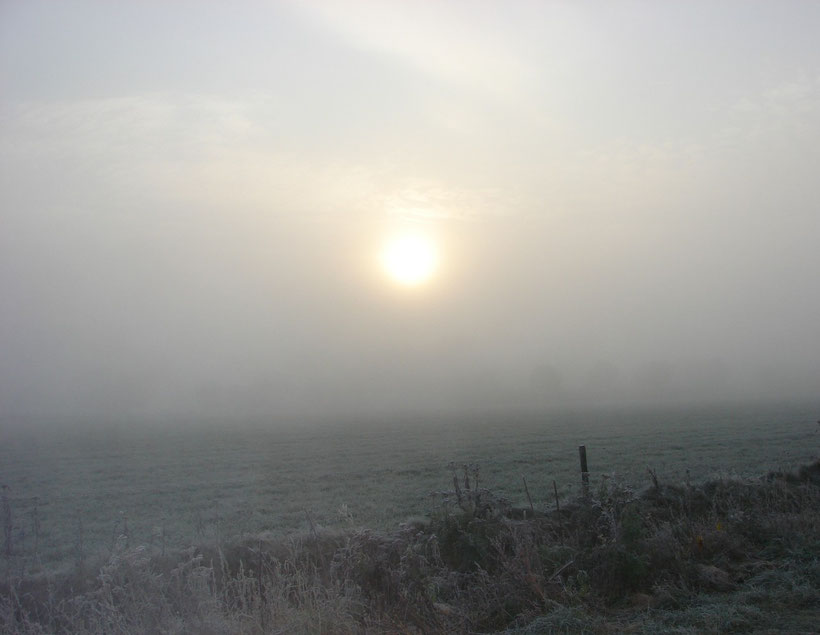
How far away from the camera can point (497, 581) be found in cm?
708

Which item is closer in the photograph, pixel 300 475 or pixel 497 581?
pixel 497 581

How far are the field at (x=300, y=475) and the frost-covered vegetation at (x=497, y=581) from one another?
3.77 ft

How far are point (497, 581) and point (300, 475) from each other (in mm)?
18474

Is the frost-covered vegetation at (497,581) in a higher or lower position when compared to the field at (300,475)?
higher

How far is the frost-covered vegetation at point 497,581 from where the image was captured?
19.9 feet

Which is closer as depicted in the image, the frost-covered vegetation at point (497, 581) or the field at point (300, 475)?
the frost-covered vegetation at point (497, 581)

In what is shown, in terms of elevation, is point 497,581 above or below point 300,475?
above

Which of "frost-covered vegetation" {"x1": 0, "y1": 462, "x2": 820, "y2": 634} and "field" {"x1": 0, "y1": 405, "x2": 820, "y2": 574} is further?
"field" {"x1": 0, "y1": 405, "x2": 820, "y2": 574}

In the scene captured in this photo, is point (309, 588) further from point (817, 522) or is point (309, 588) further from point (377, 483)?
point (377, 483)

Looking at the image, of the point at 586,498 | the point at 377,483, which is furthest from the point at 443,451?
the point at 586,498

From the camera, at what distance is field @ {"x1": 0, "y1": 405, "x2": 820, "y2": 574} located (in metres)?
13.9

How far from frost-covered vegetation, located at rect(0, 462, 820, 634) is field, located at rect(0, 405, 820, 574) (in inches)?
45.3

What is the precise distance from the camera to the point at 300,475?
24.5 meters

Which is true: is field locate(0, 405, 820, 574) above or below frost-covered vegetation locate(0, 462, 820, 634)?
below
